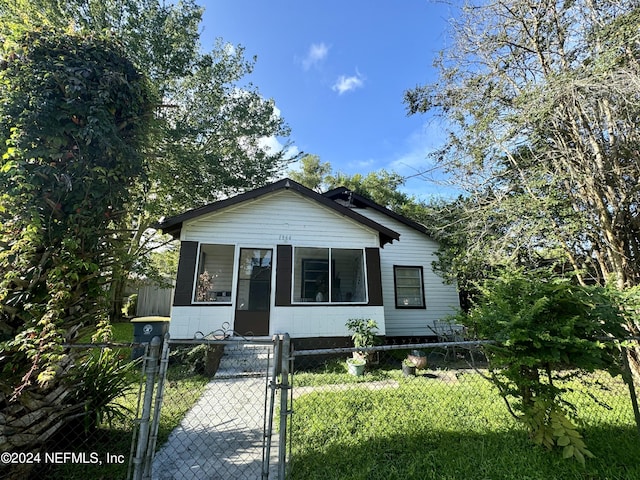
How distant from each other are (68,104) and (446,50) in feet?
22.7

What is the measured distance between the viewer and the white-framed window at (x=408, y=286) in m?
9.51

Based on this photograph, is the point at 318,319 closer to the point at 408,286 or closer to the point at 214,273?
the point at 214,273

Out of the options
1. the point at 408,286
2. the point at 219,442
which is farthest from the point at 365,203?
the point at 219,442

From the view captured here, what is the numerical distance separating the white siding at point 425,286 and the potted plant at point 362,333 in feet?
8.54

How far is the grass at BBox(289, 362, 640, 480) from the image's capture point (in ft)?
8.51

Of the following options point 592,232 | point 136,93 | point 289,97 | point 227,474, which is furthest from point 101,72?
point 289,97

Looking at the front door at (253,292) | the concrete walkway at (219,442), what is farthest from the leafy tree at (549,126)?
the concrete walkway at (219,442)

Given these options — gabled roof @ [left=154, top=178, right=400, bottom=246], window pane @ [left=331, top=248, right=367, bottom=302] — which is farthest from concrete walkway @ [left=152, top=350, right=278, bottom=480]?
gabled roof @ [left=154, top=178, right=400, bottom=246]

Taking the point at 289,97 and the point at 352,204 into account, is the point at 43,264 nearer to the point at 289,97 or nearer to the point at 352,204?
the point at 352,204

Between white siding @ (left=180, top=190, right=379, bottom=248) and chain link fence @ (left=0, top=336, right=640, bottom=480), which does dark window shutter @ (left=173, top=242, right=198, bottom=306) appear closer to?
white siding @ (left=180, top=190, right=379, bottom=248)

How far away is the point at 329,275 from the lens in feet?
24.1

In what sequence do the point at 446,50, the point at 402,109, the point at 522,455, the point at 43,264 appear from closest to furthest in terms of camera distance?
the point at 43,264
the point at 522,455
the point at 446,50
the point at 402,109

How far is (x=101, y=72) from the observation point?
9.00ft

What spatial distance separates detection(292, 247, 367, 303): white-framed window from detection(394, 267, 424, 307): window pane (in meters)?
2.63
